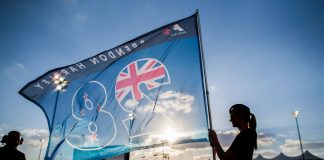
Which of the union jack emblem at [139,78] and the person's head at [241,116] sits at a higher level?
the union jack emblem at [139,78]

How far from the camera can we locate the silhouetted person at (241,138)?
10.2ft

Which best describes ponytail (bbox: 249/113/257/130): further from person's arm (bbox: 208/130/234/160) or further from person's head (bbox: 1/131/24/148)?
person's head (bbox: 1/131/24/148)

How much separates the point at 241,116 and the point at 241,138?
372 millimetres

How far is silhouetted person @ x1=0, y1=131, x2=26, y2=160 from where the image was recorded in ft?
15.2

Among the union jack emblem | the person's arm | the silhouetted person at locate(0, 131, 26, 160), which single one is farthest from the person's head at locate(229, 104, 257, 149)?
the silhouetted person at locate(0, 131, 26, 160)

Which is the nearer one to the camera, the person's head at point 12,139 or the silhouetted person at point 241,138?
the silhouetted person at point 241,138

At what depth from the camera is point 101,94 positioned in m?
7.23

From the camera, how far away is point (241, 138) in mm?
3176

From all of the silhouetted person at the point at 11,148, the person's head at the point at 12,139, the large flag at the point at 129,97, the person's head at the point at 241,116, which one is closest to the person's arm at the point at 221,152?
the person's head at the point at 241,116

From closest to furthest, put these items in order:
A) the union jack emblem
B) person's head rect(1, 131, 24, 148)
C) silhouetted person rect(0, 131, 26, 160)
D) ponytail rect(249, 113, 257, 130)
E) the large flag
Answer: ponytail rect(249, 113, 257, 130), silhouetted person rect(0, 131, 26, 160), person's head rect(1, 131, 24, 148), the large flag, the union jack emblem

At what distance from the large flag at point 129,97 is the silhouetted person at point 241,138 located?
1.82 m

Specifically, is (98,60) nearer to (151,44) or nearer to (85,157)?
(151,44)

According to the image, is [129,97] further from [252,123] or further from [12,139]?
[252,123]

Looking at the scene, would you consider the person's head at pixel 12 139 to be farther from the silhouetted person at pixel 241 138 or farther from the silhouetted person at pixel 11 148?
the silhouetted person at pixel 241 138
